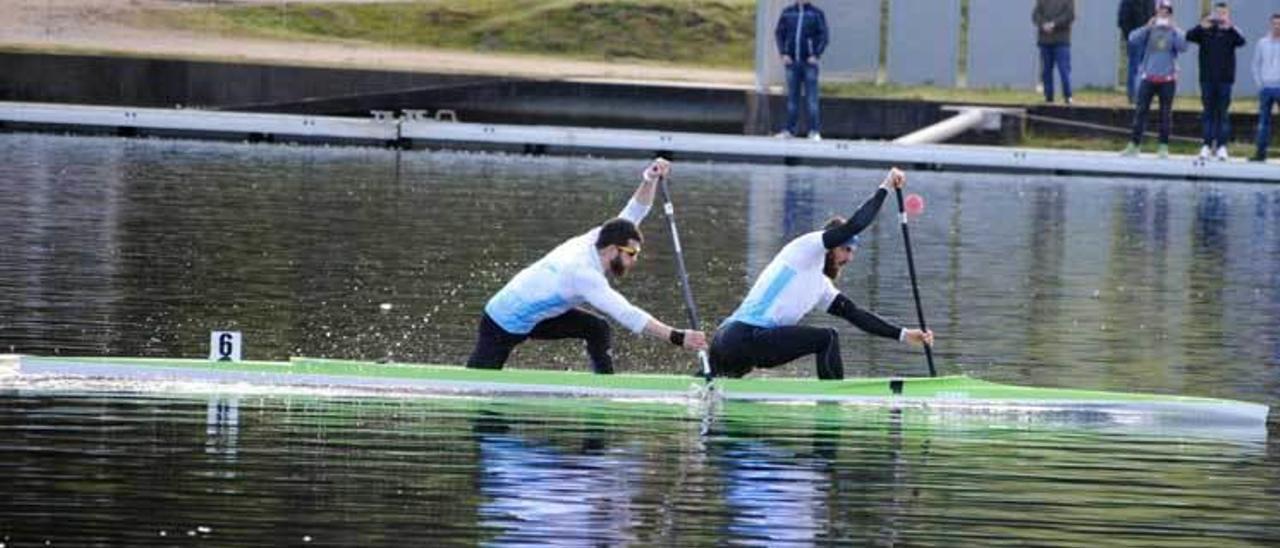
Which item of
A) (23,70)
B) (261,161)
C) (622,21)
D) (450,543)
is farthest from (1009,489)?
(622,21)

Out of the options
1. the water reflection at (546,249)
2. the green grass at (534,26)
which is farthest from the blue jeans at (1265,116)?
the green grass at (534,26)

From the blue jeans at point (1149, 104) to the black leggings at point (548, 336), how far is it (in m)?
23.7

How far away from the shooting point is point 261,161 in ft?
144

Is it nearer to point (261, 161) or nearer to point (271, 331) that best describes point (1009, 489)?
point (271, 331)

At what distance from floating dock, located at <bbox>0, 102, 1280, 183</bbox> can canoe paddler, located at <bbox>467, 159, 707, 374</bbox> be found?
80.6 feet

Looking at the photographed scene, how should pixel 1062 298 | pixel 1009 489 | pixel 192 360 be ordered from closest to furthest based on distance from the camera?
pixel 1009 489 < pixel 192 360 < pixel 1062 298

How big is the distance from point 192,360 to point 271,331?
9.82ft

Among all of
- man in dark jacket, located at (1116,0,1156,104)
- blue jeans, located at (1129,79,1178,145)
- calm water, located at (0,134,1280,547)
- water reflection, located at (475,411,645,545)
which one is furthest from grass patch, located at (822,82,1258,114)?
water reflection, located at (475,411,645,545)

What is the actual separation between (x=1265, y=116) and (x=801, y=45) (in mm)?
6895

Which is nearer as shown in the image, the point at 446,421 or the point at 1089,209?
the point at 446,421

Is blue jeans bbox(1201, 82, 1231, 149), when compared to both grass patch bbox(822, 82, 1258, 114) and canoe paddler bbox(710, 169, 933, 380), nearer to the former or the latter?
grass patch bbox(822, 82, 1258, 114)

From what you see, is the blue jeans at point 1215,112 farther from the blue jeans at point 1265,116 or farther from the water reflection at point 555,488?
the water reflection at point 555,488

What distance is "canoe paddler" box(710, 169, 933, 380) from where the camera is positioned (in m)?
21.0

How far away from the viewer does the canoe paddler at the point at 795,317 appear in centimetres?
2100
